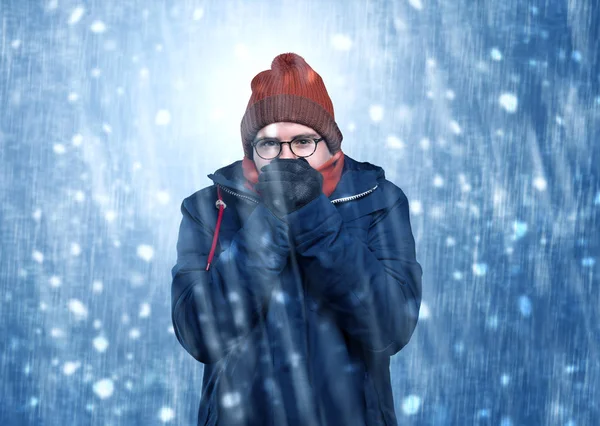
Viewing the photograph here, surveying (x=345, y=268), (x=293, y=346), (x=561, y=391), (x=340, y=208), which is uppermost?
(x=340, y=208)

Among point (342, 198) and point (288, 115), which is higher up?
point (288, 115)

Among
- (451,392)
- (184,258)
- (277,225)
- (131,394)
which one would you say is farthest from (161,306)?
(277,225)

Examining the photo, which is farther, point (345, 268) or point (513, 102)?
point (513, 102)

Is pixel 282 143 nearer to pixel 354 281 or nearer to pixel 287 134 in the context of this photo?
pixel 287 134

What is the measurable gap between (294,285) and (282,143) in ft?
0.89

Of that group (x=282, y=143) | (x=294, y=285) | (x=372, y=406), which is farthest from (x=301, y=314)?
(x=282, y=143)

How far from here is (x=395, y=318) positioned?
1442mm

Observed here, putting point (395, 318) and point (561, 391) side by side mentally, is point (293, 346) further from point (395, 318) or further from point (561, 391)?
point (561, 391)

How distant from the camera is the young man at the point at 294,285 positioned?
4.62ft

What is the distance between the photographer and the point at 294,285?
1.47 m

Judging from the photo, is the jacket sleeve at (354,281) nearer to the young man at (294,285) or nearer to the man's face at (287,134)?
the young man at (294,285)

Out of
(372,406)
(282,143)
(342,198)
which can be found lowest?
(372,406)

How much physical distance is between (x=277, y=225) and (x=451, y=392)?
1617mm

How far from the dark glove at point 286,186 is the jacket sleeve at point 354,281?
2cm
